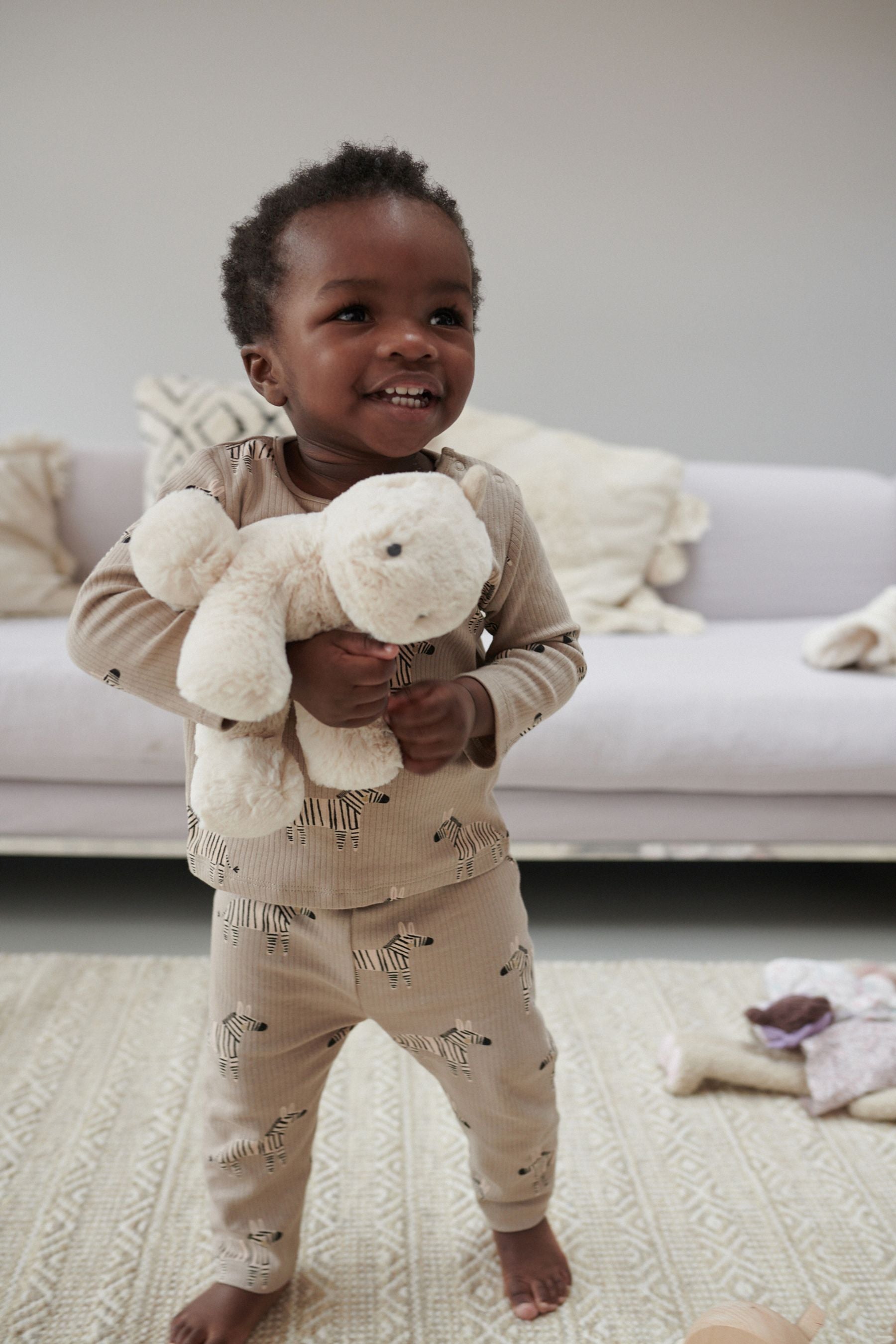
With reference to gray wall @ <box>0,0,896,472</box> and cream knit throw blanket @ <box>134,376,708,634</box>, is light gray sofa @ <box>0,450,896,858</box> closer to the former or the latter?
cream knit throw blanket @ <box>134,376,708,634</box>

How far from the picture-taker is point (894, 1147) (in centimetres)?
114

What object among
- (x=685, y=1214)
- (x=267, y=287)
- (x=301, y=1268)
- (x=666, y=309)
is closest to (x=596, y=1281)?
(x=685, y=1214)

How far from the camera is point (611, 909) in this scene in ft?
5.74

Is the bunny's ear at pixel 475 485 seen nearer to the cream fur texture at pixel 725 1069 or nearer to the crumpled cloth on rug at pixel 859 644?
the cream fur texture at pixel 725 1069

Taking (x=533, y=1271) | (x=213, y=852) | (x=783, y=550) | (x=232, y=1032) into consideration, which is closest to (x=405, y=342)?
(x=213, y=852)

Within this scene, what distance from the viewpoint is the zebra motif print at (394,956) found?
0.76 meters

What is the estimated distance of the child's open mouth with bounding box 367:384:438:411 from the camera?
0.63 m

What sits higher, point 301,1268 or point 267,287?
point 267,287

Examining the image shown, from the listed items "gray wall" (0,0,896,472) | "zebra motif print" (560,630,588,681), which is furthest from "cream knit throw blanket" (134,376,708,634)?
"zebra motif print" (560,630,588,681)

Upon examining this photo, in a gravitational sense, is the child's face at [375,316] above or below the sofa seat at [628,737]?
above

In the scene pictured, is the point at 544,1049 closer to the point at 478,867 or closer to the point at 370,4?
the point at 478,867

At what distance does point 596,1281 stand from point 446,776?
0.52 m

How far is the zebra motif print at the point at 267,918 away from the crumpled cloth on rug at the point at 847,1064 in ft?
2.41

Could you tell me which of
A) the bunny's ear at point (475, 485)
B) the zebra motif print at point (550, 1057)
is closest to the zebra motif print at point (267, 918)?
the zebra motif print at point (550, 1057)
